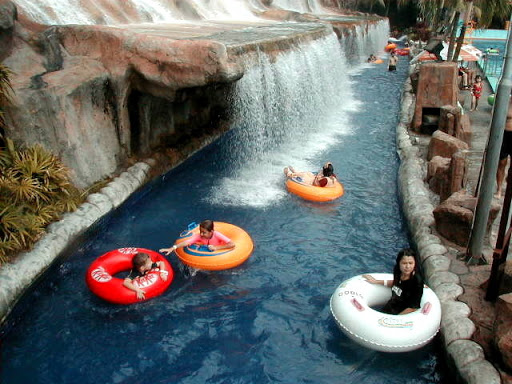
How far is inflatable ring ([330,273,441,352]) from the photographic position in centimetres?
561

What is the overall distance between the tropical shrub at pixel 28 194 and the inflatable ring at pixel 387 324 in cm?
471

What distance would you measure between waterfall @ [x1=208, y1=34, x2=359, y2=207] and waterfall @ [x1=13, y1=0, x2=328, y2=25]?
5.27 m

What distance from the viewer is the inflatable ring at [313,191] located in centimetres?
999

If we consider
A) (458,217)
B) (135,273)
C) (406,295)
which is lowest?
(135,273)

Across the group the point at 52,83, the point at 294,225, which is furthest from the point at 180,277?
the point at 52,83

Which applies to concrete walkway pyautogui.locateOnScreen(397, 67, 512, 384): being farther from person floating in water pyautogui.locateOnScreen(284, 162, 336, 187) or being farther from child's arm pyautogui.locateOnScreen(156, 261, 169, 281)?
child's arm pyautogui.locateOnScreen(156, 261, 169, 281)

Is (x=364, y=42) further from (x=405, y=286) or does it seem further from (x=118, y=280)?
(x=118, y=280)

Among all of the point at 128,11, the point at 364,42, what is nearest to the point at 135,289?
the point at 128,11

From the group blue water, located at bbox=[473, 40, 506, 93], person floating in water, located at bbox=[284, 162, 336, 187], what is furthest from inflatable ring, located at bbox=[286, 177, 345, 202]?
blue water, located at bbox=[473, 40, 506, 93]

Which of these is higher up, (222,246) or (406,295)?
(406,295)

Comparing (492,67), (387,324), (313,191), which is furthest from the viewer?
(492,67)

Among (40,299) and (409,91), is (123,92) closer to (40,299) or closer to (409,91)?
(40,299)

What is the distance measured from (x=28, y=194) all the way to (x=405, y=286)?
5741mm

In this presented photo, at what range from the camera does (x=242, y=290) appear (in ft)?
23.9
